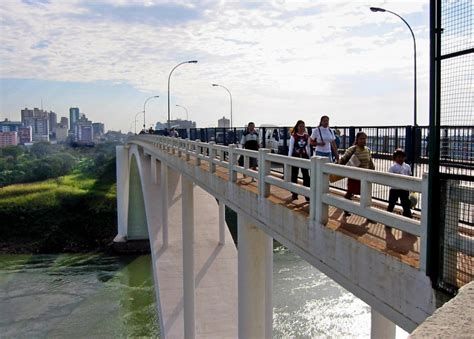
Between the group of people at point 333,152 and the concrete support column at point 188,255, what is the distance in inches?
293

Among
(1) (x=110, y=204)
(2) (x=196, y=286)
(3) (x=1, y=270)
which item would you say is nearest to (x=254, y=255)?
(2) (x=196, y=286)

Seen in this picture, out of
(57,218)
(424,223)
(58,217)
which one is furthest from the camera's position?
(58,217)

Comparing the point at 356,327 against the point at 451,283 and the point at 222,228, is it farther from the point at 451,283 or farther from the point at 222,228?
the point at 451,283

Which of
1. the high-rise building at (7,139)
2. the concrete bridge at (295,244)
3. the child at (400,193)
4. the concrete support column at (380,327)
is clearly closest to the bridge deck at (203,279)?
the concrete bridge at (295,244)

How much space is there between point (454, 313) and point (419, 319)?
168 cm

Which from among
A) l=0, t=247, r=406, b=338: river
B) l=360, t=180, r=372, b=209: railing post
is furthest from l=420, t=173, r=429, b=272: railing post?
l=0, t=247, r=406, b=338: river

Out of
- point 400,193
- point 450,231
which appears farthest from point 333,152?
point 450,231

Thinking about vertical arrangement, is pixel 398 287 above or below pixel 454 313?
below

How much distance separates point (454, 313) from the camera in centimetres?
225

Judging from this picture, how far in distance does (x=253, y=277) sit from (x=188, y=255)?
32.6 ft

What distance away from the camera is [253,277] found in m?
8.58

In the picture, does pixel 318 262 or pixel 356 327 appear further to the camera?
pixel 356 327

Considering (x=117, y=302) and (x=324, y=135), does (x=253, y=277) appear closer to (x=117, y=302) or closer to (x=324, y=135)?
(x=324, y=135)

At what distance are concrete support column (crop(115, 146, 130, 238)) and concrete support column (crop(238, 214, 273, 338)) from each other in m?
35.5
